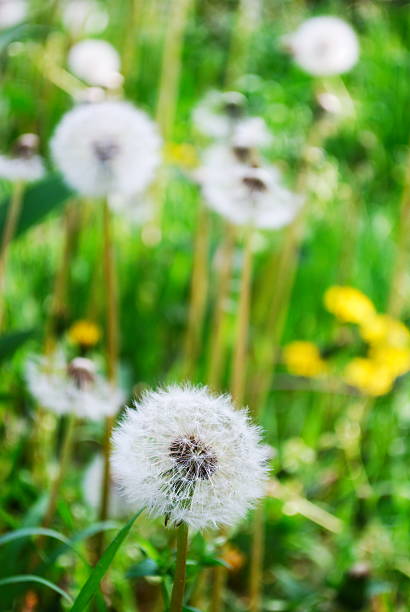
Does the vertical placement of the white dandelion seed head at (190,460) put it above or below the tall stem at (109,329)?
below

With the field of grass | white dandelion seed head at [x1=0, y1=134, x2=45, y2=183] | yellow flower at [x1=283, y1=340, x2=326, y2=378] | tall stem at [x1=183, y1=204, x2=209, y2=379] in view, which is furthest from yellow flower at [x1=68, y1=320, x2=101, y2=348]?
yellow flower at [x1=283, y1=340, x2=326, y2=378]

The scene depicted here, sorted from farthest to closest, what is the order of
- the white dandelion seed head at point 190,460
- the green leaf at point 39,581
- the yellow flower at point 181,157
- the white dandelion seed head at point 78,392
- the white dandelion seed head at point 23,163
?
the yellow flower at point 181,157, the white dandelion seed head at point 23,163, the white dandelion seed head at point 78,392, the green leaf at point 39,581, the white dandelion seed head at point 190,460

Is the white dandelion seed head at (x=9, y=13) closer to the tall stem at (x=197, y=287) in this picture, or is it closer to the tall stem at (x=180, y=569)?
the tall stem at (x=197, y=287)

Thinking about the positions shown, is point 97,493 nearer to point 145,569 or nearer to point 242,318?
point 242,318

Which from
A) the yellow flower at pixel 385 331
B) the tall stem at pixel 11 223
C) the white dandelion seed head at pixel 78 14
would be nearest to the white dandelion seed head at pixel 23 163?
the tall stem at pixel 11 223

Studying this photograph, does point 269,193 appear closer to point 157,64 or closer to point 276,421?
point 276,421

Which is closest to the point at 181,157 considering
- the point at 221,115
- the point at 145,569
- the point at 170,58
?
the point at 170,58

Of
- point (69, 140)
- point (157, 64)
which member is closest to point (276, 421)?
point (69, 140)

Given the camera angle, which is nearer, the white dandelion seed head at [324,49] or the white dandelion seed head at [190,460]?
the white dandelion seed head at [190,460]
